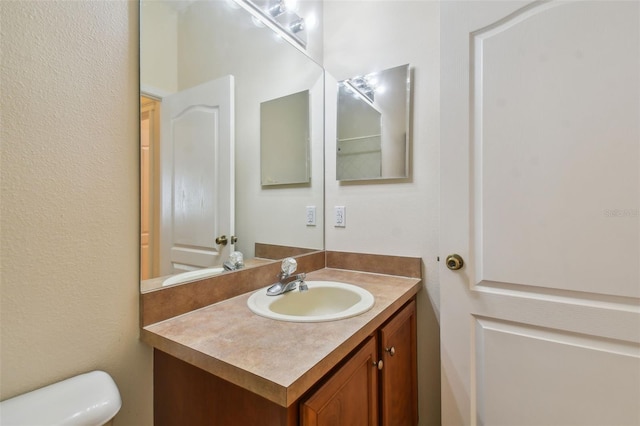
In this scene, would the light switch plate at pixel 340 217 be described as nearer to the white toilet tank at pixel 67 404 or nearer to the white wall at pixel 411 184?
the white wall at pixel 411 184

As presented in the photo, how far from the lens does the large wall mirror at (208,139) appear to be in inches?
36.0

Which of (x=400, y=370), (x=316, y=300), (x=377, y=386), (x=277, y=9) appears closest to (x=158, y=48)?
(x=277, y=9)

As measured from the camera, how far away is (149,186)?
895 mm

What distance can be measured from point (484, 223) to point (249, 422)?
3.29 ft

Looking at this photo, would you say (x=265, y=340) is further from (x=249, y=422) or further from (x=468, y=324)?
(x=468, y=324)

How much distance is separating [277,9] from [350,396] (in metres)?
→ 1.63

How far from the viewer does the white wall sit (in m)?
1.37

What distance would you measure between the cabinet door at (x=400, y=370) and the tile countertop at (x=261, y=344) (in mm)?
152

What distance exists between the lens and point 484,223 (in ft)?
3.61

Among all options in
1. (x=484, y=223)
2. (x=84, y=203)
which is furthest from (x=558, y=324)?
(x=84, y=203)

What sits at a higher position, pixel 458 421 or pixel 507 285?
pixel 507 285

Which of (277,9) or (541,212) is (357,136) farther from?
(541,212)

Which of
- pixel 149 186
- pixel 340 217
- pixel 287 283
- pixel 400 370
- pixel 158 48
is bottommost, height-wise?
pixel 400 370

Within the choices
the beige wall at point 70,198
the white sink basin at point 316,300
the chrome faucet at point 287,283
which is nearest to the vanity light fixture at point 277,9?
the beige wall at point 70,198
